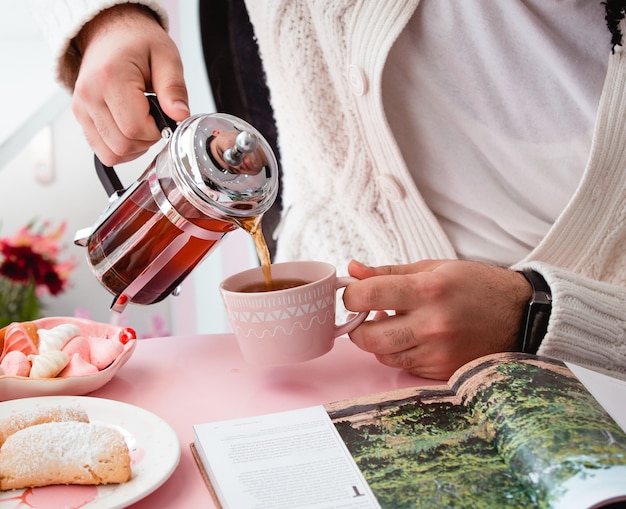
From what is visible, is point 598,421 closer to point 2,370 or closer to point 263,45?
point 2,370

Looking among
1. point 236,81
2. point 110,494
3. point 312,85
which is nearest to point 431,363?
point 110,494

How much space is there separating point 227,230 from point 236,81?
557 mm

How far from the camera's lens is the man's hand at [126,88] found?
0.73 metres

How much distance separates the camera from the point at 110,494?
520 millimetres

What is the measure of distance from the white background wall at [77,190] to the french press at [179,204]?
96 centimetres

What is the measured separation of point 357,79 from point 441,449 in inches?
20.3

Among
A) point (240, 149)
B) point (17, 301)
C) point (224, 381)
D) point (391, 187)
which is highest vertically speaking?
point (240, 149)

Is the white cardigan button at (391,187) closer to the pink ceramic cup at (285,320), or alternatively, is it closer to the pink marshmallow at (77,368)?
the pink ceramic cup at (285,320)

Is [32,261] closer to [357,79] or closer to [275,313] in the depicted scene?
[357,79]

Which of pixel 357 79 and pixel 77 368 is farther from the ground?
pixel 357 79

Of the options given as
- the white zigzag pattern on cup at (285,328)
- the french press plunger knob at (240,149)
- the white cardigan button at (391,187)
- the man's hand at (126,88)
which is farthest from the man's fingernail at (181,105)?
the white cardigan button at (391,187)

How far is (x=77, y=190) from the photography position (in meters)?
2.02

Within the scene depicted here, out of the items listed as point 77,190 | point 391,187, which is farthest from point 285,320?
point 77,190

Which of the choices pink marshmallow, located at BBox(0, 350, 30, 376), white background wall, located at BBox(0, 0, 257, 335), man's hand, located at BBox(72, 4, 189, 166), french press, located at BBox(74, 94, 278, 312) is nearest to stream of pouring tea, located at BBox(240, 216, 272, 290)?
french press, located at BBox(74, 94, 278, 312)
